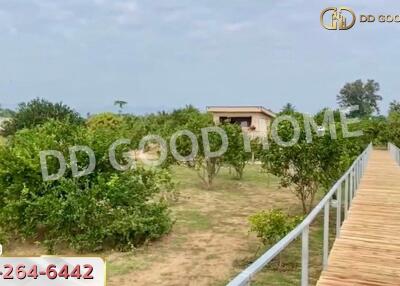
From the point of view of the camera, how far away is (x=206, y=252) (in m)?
9.48

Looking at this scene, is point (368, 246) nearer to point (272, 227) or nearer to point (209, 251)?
point (272, 227)

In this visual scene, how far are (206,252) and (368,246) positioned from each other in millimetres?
Result: 3954

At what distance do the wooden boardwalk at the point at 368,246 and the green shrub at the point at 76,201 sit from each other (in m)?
4.44

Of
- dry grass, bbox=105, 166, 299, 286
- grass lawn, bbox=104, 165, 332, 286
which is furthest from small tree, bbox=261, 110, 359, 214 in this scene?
dry grass, bbox=105, 166, 299, 286

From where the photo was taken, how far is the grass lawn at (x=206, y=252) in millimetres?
8008

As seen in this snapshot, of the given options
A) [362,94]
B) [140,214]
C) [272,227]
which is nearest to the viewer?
[272,227]

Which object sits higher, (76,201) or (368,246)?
(76,201)

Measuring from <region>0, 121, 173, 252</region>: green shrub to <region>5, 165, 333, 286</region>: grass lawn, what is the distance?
0.40 meters

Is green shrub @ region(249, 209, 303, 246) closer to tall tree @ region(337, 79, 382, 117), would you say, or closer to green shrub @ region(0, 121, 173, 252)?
green shrub @ region(0, 121, 173, 252)

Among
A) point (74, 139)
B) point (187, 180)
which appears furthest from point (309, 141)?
point (187, 180)

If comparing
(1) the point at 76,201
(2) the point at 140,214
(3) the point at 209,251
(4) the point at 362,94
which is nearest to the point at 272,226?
(3) the point at 209,251

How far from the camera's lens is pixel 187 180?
20.3 meters

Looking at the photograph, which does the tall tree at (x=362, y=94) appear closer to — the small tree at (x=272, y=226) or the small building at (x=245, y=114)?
the small building at (x=245, y=114)

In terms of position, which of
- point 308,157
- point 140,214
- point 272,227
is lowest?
point 272,227
